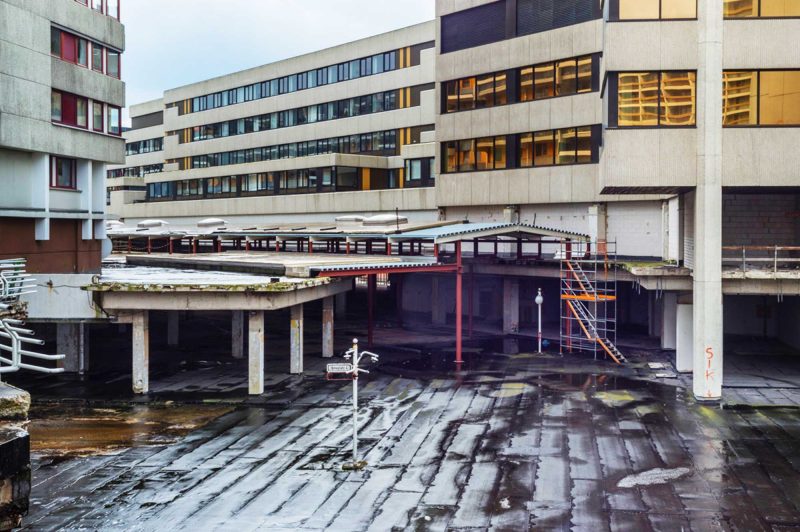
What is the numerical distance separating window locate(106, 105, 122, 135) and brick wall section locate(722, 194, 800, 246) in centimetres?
3032

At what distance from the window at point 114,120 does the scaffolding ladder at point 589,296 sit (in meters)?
24.1

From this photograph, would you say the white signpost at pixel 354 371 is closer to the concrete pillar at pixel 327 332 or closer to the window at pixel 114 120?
the concrete pillar at pixel 327 332

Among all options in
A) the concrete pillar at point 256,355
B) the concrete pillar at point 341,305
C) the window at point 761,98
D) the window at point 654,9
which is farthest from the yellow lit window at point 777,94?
the concrete pillar at point 341,305

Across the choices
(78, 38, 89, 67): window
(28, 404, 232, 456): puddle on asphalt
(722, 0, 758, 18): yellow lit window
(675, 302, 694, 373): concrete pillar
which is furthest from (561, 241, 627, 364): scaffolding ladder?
(78, 38, 89, 67): window

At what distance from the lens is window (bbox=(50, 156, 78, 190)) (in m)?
34.9

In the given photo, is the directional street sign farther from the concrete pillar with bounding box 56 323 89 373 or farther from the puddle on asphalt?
the concrete pillar with bounding box 56 323 89 373

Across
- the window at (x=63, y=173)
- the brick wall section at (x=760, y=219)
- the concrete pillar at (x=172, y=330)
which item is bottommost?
the concrete pillar at (x=172, y=330)

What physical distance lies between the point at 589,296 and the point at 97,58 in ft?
89.0

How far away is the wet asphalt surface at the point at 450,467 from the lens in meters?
17.4

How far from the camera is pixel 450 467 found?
21.0 meters

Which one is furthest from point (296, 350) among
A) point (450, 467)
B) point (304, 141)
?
point (304, 141)

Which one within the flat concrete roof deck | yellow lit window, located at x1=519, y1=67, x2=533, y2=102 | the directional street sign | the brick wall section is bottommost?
the directional street sign

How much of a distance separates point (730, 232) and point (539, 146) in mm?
14241

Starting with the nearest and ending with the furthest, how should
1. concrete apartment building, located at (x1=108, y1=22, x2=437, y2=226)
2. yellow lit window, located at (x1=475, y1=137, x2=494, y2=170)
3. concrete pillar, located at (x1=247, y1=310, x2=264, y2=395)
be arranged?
concrete pillar, located at (x1=247, y1=310, x2=264, y2=395)
yellow lit window, located at (x1=475, y1=137, x2=494, y2=170)
concrete apartment building, located at (x1=108, y1=22, x2=437, y2=226)
